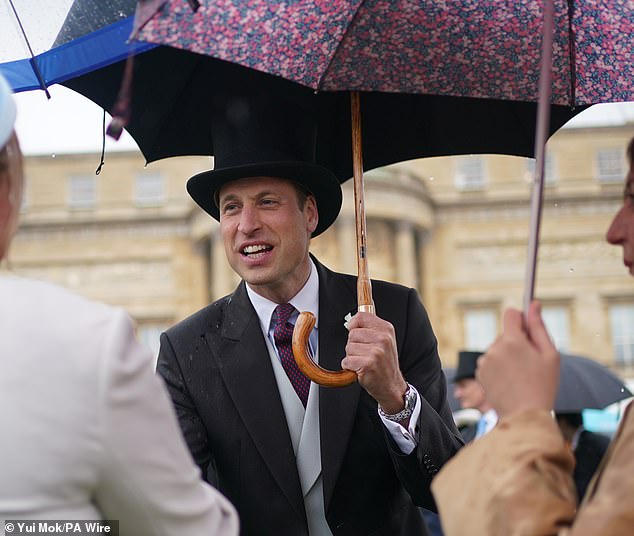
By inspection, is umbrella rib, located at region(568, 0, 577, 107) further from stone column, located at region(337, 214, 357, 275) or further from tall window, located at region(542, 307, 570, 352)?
tall window, located at region(542, 307, 570, 352)

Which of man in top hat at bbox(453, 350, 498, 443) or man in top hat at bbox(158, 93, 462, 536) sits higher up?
man in top hat at bbox(158, 93, 462, 536)

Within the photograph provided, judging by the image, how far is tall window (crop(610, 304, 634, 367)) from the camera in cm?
3366

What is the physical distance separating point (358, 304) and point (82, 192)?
3467 cm

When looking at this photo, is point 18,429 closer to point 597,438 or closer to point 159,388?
point 159,388

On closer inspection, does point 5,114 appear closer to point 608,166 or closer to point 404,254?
point 404,254

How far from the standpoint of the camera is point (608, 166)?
34.8 metres

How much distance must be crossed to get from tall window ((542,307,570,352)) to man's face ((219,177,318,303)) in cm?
3160

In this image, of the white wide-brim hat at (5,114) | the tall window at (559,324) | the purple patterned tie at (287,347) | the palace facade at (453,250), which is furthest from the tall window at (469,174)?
the white wide-brim hat at (5,114)

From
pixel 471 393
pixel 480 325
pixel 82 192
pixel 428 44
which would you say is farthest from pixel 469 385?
pixel 82 192

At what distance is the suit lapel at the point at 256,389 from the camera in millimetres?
2904

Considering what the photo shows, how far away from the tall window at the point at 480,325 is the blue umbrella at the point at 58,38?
105 ft

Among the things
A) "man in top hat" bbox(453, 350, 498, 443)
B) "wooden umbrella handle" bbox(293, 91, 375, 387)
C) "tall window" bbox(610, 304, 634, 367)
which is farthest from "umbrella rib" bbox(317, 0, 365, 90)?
"tall window" bbox(610, 304, 634, 367)

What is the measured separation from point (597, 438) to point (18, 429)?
490 cm

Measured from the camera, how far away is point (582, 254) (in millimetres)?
34188
